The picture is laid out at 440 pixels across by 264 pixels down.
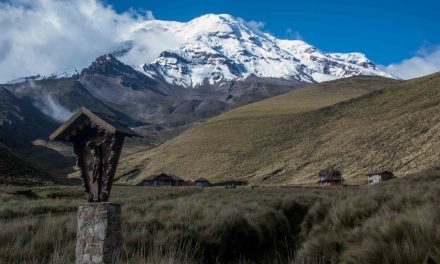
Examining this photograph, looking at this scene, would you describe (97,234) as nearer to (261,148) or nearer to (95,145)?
(95,145)

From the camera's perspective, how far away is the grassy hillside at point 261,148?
9394 centimetres

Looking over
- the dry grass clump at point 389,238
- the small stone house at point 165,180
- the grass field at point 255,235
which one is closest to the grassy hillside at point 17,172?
the small stone house at point 165,180

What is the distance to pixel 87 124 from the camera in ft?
28.0

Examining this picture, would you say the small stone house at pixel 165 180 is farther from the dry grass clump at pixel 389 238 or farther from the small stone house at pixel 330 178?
the dry grass clump at pixel 389 238

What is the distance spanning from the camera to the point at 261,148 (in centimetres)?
11650

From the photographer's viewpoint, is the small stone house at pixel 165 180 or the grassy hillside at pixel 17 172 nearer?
the grassy hillside at pixel 17 172

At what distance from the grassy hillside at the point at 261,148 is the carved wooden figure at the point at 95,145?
7744cm

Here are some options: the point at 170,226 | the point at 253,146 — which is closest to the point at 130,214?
the point at 170,226

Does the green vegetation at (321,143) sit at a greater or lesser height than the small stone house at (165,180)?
greater

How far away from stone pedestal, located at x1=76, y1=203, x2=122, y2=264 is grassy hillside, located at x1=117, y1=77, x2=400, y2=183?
77958 millimetres

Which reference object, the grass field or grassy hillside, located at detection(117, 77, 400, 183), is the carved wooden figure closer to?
the grass field

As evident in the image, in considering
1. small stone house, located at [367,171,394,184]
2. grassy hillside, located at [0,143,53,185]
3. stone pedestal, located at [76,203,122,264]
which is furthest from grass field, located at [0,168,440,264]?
small stone house, located at [367,171,394,184]

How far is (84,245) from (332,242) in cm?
544

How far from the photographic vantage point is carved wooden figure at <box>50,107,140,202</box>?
26.8 feet
